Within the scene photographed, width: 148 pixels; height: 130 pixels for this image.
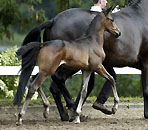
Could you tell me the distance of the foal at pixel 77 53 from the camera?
9.20 meters

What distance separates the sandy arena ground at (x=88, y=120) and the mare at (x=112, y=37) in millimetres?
603

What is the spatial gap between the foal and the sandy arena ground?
0.32 m

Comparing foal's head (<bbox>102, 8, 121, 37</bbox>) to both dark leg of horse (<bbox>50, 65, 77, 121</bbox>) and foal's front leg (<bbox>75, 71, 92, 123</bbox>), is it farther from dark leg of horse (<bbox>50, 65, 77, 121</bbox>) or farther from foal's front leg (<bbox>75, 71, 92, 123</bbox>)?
dark leg of horse (<bbox>50, 65, 77, 121</bbox>)

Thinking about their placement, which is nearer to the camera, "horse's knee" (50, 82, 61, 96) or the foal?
the foal

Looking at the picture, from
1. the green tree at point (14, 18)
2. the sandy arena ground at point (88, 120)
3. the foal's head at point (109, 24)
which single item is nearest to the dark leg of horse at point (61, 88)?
the sandy arena ground at point (88, 120)

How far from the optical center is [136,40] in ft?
34.1

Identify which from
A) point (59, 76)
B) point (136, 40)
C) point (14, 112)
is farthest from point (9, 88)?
point (136, 40)

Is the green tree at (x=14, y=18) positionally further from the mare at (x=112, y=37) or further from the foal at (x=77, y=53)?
the foal at (x=77, y=53)

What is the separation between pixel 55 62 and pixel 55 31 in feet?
3.58

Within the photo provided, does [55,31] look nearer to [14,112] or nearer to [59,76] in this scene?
[59,76]

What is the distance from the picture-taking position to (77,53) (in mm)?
9422

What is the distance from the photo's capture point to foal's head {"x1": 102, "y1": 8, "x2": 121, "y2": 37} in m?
9.83

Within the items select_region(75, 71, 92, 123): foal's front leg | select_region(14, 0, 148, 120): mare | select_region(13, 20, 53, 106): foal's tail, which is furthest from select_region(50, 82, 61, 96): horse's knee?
select_region(13, 20, 53, 106): foal's tail

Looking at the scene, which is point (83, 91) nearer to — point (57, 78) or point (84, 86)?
point (84, 86)
